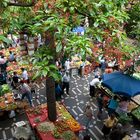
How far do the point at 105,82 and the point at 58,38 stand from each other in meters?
6.92

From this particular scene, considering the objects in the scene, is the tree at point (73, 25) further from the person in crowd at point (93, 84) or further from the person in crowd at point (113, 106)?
the person in crowd at point (93, 84)

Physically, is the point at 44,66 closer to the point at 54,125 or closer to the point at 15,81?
the point at 54,125

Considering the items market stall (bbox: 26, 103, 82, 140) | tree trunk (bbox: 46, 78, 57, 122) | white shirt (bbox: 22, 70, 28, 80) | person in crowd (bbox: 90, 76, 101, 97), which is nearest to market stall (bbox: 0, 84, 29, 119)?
market stall (bbox: 26, 103, 82, 140)

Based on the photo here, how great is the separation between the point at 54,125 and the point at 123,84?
3614 mm

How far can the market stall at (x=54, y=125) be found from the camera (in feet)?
32.6

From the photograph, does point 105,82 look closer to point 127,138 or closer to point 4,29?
point 127,138

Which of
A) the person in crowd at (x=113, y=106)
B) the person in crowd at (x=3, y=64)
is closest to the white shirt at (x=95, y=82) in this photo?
the person in crowd at (x=113, y=106)

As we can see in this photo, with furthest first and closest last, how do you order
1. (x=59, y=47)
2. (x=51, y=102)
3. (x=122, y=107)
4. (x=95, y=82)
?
1. (x=95, y=82)
2. (x=122, y=107)
3. (x=51, y=102)
4. (x=59, y=47)

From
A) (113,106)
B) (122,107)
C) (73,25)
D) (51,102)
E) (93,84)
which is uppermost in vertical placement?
(73,25)

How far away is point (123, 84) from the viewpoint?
12.1 metres

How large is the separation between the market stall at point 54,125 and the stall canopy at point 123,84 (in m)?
2.40

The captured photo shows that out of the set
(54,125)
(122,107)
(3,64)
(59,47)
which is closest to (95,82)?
(122,107)

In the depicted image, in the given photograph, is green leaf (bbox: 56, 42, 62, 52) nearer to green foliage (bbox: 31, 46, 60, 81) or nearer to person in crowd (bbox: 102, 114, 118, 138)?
green foliage (bbox: 31, 46, 60, 81)

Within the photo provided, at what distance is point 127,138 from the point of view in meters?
10.3
